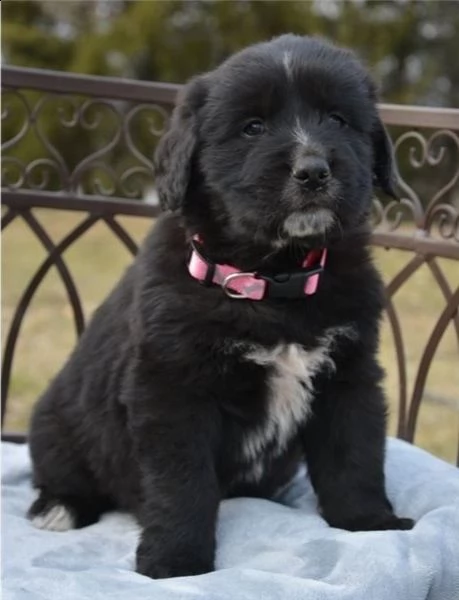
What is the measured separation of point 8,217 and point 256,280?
163cm

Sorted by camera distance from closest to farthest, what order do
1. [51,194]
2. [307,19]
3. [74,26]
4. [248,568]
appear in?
[248,568] < [51,194] < [307,19] < [74,26]

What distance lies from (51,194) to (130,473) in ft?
4.98

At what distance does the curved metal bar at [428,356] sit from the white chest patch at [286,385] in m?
0.98

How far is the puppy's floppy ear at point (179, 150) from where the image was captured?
2.58m

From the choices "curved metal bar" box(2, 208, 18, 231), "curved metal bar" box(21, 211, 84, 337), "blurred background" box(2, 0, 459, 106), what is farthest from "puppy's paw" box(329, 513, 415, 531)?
"blurred background" box(2, 0, 459, 106)

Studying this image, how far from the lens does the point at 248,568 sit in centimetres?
249

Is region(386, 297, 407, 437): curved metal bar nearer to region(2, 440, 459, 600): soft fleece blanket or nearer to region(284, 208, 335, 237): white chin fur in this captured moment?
region(2, 440, 459, 600): soft fleece blanket

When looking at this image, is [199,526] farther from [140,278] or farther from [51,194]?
[51,194]

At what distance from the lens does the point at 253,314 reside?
2658mm

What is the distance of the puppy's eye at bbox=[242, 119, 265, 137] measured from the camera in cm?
253

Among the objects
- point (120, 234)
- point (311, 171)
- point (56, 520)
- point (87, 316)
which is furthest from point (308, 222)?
point (87, 316)

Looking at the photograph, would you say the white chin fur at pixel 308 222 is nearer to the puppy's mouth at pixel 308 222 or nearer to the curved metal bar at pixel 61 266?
the puppy's mouth at pixel 308 222

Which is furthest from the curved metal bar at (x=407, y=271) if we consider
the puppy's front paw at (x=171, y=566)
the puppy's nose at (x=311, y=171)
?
the puppy's front paw at (x=171, y=566)

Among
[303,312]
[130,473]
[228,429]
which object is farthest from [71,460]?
[303,312]
